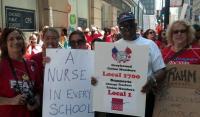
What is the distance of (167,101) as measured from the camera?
4562 millimetres

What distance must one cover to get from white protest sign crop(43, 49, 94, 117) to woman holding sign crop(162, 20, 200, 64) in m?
0.85

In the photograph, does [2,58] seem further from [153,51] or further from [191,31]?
[191,31]

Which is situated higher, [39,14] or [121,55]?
[39,14]

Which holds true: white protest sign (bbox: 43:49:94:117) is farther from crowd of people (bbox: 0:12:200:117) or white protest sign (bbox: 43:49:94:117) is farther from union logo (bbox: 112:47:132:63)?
union logo (bbox: 112:47:132:63)

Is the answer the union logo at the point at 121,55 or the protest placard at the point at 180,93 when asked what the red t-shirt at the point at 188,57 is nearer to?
the protest placard at the point at 180,93

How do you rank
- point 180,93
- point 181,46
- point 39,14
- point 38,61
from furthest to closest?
point 39,14 → point 181,46 → point 38,61 → point 180,93

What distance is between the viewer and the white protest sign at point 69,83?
459 centimetres

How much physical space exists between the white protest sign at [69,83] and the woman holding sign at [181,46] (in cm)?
85

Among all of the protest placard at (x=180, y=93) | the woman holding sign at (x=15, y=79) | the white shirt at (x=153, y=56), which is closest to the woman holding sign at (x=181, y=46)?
the protest placard at (x=180, y=93)

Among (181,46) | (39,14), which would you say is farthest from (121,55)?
(39,14)

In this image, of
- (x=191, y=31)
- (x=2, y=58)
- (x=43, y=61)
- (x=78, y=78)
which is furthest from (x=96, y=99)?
(x=191, y=31)

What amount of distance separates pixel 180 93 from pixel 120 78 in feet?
2.08

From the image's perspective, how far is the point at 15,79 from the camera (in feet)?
13.2

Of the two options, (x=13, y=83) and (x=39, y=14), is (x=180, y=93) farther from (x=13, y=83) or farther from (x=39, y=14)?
(x=39, y=14)
